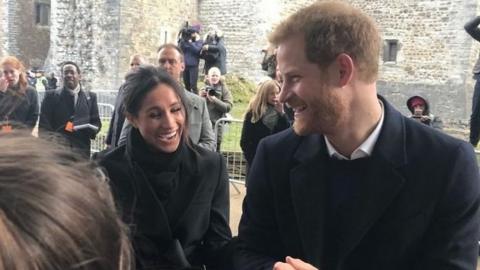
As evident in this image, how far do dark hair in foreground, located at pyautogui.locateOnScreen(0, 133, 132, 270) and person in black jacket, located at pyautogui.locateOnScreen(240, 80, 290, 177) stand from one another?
482 centimetres

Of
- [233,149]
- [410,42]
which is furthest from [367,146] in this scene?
[410,42]

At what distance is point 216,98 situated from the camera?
7855 mm

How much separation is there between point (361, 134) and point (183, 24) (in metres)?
21.1

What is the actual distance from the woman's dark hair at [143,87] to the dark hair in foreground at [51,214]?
227 centimetres

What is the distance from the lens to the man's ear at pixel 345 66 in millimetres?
1945

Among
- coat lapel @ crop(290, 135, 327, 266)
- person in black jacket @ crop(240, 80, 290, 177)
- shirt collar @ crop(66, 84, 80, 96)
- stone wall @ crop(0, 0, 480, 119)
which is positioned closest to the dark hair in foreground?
coat lapel @ crop(290, 135, 327, 266)

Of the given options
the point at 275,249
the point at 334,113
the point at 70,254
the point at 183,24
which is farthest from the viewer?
the point at 183,24

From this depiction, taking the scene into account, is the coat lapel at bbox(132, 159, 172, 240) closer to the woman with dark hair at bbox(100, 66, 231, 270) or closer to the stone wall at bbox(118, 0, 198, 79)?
the woman with dark hair at bbox(100, 66, 231, 270)

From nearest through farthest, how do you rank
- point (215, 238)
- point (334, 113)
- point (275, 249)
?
point (334, 113) < point (275, 249) < point (215, 238)

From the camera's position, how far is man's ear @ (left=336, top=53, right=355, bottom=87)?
76.6 inches

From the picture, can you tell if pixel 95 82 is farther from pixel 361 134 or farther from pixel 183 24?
pixel 361 134

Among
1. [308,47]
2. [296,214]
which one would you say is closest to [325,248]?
[296,214]

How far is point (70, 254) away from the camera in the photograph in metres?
0.85

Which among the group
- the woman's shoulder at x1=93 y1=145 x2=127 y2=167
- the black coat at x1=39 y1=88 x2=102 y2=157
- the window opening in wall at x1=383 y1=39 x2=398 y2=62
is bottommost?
the black coat at x1=39 y1=88 x2=102 y2=157
